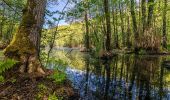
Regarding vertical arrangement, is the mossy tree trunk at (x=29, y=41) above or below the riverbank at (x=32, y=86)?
above

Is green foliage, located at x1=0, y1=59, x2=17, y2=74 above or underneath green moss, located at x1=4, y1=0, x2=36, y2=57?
underneath

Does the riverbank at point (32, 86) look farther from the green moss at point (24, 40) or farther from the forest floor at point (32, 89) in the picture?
the green moss at point (24, 40)

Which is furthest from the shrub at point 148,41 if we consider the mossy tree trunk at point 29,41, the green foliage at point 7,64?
the green foliage at point 7,64

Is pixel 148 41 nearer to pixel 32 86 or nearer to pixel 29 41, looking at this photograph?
pixel 29 41

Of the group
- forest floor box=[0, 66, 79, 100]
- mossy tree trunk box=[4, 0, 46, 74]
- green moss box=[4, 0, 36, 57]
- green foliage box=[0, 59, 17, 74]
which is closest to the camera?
forest floor box=[0, 66, 79, 100]

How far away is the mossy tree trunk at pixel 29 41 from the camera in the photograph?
27.8ft

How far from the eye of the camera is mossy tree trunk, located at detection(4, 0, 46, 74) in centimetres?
847

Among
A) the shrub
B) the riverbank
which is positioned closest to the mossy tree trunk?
the riverbank

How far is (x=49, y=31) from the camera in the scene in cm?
1470

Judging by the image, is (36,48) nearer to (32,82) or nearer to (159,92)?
(32,82)

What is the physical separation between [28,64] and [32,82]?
2.66 ft

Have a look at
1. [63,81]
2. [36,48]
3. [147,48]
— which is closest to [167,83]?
[63,81]

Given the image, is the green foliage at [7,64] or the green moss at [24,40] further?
the green moss at [24,40]

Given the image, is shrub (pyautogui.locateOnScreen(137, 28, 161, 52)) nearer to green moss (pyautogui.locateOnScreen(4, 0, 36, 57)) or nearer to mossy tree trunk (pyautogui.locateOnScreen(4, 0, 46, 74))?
mossy tree trunk (pyautogui.locateOnScreen(4, 0, 46, 74))
